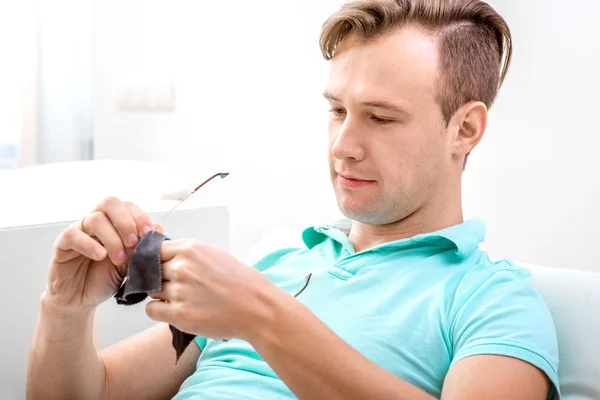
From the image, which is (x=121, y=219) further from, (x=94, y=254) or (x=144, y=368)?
(x=144, y=368)

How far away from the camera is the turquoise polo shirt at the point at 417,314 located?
100 centimetres

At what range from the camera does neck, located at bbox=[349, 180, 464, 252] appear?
1224 millimetres

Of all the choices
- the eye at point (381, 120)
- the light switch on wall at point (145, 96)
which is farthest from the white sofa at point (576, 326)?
the light switch on wall at point (145, 96)

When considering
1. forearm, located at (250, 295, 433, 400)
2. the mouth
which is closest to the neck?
the mouth

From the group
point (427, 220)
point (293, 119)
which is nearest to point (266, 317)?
point (427, 220)

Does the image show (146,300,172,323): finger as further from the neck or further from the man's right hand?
the neck

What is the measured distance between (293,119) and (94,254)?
4.49 ft

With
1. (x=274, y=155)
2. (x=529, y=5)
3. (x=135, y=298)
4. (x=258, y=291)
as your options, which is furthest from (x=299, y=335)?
(x=274, y=155)

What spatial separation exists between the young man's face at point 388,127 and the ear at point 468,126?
0.03 m

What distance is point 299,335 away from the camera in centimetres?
89

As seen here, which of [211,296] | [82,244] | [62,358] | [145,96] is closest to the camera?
[211,296]

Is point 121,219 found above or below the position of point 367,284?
above

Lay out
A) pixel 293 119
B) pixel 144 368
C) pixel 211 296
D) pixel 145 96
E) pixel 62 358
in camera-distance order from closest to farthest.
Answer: pixel 211 296 < pixel 62 358 < pixel 144 368 < pixel 293 119 < pixel 145 96

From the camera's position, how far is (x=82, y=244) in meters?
0.98
